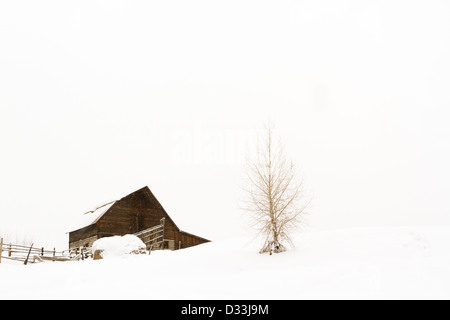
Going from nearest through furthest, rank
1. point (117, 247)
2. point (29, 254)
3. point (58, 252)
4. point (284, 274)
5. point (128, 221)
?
point (284, 274), point (117, 247), point (29, 254), point (58, 252), point (128, 221)

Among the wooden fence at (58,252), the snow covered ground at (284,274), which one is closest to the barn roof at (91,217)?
the wooden fence at (58,252)

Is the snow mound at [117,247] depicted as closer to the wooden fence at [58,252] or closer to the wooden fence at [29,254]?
the wooden fence at [58,252]

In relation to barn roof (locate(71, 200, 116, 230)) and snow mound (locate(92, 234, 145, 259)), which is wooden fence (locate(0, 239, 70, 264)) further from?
snow mound (locate(92, 234, 145, 259))

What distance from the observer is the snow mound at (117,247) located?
49.8 feet

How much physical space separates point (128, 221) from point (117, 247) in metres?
17.6

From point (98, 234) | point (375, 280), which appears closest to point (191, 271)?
point (375, 280)

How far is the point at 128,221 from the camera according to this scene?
32.4 m

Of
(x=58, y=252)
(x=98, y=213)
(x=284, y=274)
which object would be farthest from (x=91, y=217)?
(x=284, y=274)

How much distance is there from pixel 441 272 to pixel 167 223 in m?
29.2

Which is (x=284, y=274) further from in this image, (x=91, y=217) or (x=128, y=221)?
(x=91, y=217)

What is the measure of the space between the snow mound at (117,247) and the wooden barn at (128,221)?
561 inches

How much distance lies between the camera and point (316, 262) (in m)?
9.74
